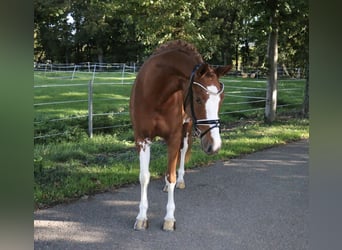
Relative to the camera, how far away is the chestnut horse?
11.0ft

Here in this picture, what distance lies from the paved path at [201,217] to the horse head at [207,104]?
0.98m

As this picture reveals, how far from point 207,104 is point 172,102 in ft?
2.38

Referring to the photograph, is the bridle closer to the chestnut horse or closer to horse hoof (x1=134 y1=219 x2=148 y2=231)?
the chestnut horse

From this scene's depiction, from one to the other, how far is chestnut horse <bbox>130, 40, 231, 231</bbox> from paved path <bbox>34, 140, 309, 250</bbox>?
298mm

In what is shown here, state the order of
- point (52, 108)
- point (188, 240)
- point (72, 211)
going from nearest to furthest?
1. point (188, 240)
2. point (72, 211)
3. point (52, 108)

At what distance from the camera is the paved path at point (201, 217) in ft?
11.9

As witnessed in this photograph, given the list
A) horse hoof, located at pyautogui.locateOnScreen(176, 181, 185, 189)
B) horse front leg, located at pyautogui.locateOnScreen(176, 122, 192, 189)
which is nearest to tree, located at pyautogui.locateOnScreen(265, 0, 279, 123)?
horse front leg, located at pyautogui.locateOnScreen(176, 122, 192, 189)
